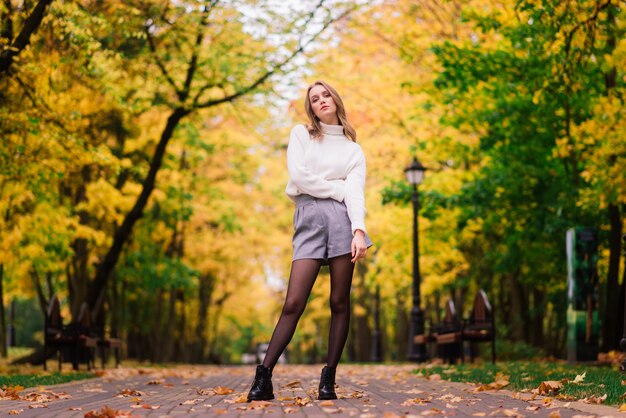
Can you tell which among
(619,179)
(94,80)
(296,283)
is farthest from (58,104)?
(296,283)

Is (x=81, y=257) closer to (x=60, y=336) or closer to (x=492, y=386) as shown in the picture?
(x=60, y=336)

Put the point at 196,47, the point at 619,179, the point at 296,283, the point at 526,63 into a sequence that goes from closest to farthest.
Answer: the point at 296,283
the point at 619,179
the point at 526,63
the point at 196,47

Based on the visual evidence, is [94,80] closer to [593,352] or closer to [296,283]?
[593,352]

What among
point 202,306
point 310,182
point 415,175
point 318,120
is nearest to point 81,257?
point 415,175

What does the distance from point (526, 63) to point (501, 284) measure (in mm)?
12308

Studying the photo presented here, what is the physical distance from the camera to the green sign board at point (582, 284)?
13570 millimetres

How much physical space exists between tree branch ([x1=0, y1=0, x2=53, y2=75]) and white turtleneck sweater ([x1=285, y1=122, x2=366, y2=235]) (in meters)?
6.17

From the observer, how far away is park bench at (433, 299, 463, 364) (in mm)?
15648

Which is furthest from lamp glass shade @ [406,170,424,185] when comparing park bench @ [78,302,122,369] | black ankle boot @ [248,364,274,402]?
black ankle boot @ [248,364,274,402]

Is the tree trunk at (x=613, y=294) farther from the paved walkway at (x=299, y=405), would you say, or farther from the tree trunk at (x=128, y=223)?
the tree trunk at (x=128, y=223)

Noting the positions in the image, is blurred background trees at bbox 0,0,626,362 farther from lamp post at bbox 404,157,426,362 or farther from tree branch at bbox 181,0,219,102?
lamp post at bbox 404,157,426,362

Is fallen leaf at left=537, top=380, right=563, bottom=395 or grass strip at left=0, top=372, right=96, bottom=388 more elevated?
fallen leaf at left=537, top=380, right=563, bottom=395

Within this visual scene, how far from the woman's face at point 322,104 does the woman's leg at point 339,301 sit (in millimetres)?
1122

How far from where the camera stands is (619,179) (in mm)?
12586
